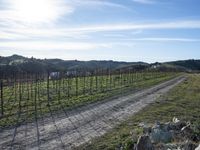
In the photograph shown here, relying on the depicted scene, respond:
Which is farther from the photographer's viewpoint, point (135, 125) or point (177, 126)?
point (135, 125)

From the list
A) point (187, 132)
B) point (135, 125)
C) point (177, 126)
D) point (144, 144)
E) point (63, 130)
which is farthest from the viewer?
point (135, 125)

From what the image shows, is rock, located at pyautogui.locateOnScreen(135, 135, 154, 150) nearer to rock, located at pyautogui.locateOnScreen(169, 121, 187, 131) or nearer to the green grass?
the green grass

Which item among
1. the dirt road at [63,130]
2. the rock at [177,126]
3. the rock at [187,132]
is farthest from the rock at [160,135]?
the dirt road at [63,130]

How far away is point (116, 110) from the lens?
111 feet

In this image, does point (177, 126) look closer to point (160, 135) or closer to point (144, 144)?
point (160, 135)

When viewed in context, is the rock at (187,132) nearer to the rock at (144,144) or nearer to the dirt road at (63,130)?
the rock at (144,144)

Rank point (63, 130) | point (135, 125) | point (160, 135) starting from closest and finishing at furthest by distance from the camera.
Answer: point (160, 135) → point (63, 130) → point (135, 125)

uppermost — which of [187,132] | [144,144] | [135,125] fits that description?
[144,144]

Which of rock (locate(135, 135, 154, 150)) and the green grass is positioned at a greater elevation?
rock (locate(135, 135, 154, 150))

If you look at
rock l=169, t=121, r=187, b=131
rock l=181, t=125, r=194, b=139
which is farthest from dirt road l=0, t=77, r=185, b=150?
rock l=181, t=125, r=194, b=139

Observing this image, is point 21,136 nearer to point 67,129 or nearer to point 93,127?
point 67,129

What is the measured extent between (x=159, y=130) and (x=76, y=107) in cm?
1688

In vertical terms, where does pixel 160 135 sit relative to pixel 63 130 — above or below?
above

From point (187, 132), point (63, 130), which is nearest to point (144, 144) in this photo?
point (187, 132)
